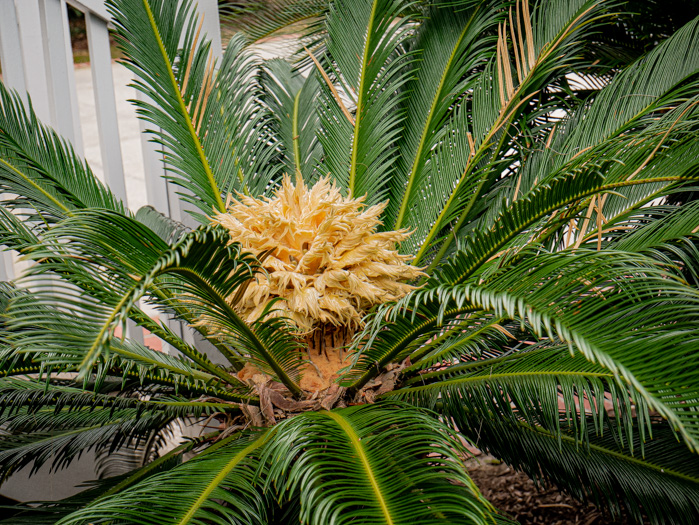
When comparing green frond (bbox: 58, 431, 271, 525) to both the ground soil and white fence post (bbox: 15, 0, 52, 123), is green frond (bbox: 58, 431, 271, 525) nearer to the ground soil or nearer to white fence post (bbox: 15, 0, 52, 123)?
the ground soil

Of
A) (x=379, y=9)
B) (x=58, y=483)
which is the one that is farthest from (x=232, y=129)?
(x=58, y=483)

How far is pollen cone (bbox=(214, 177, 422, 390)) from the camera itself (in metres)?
1.80

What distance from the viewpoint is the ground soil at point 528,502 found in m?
2.69

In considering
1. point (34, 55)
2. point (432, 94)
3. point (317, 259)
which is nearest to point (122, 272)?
point (317, 259)

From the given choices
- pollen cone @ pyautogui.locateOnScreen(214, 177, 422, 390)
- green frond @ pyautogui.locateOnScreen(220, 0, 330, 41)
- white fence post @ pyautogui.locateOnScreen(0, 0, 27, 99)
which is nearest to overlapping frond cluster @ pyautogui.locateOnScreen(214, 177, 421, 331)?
pollen cone @ pyautogui.locateOnScreen(214, 177, 422, 390)

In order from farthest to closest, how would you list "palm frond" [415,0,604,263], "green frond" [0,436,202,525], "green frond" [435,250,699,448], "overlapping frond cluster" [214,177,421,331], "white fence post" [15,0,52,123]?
"white fence post" [15,0,52,123]
"palm frond" [415,0,604,263]
"overlapping frond cluster" [214,177,421,331]
"green frond" [0,436,202,525]
"green frond" [435,250,699,448]

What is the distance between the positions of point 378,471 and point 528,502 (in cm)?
189

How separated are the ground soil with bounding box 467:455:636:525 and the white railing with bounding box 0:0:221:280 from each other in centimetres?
217

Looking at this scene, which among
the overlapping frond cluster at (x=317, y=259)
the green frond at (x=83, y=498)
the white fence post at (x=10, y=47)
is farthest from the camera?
the white fence post at (x=10, y=47)

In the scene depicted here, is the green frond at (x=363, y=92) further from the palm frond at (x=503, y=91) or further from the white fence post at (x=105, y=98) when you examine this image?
the white fence post at (x=105, y=98)

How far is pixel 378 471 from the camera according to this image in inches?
50.4

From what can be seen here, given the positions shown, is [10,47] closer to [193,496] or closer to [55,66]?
[55,66]

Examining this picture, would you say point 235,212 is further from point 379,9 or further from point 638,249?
point 638,249

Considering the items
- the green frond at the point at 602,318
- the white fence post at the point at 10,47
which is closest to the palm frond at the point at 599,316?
the green frond at the point at 602,318
